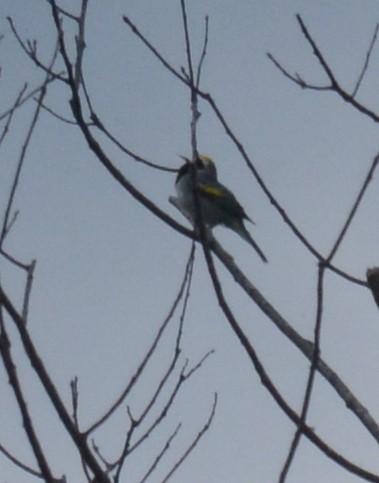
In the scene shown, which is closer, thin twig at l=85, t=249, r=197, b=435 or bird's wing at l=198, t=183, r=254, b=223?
thin twig at l=85, t=249, r=197, b=435

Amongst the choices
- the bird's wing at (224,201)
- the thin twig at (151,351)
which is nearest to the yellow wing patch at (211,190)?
the bird's wing at (224,201)

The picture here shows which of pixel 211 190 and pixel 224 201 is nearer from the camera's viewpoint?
pixel 224 201

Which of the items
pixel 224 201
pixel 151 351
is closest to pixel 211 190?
pixel 224 201

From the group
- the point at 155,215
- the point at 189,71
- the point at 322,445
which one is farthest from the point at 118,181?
the point at 322,445

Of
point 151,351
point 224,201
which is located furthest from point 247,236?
point 151,351

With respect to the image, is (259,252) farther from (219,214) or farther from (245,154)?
(245,154)

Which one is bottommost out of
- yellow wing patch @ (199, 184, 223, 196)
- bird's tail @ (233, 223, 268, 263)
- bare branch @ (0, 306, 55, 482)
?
bare branch @ (0, 306, 55, 482)

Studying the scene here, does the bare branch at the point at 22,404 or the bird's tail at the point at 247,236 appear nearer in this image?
the bare branch at the point at 22,404

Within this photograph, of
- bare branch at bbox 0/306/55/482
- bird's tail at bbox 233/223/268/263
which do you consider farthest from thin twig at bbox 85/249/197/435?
bird's tail at bbox 233/223/268/263

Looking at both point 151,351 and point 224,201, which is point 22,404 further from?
point 224,201

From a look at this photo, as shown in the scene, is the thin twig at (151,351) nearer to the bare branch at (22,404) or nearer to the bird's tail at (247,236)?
the bare branch at (22,404)

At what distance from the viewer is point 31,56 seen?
2898 millimetres

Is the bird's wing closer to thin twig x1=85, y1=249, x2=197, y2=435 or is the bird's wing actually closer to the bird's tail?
the bird's tail

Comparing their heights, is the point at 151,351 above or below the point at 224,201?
below
